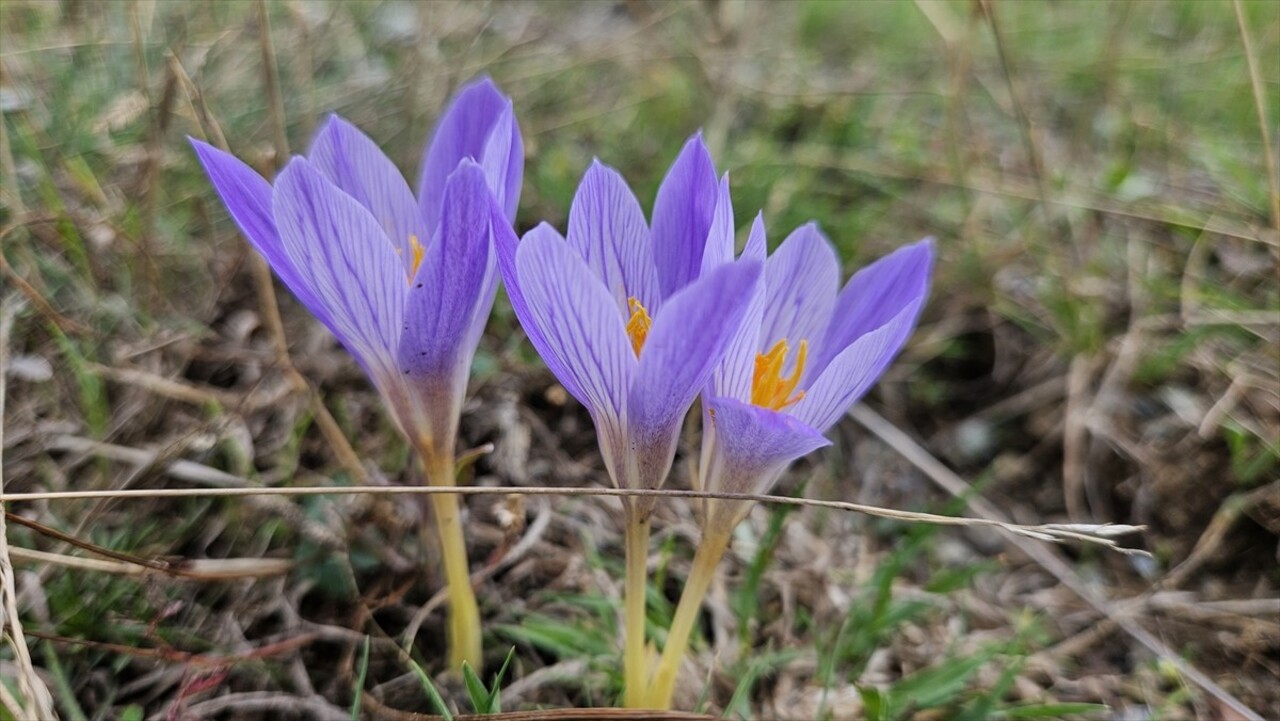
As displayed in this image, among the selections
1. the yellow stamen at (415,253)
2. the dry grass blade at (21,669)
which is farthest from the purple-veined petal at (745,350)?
the dry grass blade at (21,669)

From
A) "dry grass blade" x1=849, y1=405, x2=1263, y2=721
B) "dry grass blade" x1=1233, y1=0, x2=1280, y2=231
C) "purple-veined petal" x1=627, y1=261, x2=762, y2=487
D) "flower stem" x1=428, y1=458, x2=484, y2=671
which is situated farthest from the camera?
"dry grass blade" x1=1233, y1=0, x2=1280, y2=231

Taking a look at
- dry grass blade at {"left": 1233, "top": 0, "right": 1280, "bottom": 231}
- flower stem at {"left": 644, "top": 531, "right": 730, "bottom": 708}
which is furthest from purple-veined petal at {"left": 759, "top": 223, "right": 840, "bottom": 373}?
dry grass blade at {"left": 1233, "top": 0, "right": 1280, "bottom": 231}

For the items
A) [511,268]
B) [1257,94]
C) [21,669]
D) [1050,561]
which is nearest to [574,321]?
[511,268]

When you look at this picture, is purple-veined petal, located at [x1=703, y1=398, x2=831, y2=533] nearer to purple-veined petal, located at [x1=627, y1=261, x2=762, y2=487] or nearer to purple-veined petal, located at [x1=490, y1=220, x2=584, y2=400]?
purple-veined petal, located at [x1=627, y1=261, x2=762, y2=487]

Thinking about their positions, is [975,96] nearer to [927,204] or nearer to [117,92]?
[927,204]

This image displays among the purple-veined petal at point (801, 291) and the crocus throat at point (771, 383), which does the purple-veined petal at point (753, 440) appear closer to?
the crocus throat at point (771, 383)

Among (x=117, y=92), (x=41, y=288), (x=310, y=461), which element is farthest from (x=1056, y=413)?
(x=117, y=92)
